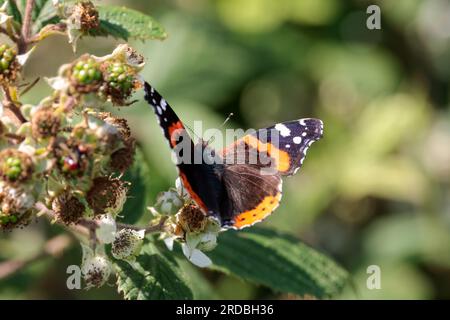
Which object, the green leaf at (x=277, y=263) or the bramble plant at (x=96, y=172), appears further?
the green leaf at (x=277, y=263)

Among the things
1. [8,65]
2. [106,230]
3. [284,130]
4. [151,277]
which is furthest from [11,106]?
[284,130]

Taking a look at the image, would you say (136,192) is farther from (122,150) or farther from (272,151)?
(122,150)

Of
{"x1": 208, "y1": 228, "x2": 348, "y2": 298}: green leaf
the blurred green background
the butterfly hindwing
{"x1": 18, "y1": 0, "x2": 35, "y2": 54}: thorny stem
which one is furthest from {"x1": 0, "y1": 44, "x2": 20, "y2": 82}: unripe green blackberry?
the blurred green background

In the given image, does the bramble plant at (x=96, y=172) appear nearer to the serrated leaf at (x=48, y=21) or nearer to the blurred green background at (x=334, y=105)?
the serrated leaf at (x=48, y=21)

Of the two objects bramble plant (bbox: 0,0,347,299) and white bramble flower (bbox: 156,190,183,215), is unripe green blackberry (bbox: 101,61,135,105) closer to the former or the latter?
bramble plant (bbox: 0,0,347,299)

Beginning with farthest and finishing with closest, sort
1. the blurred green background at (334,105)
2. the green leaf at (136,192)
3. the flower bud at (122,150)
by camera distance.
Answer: the blurred green background at (334,105) < the green leaf at (136,192) < the flower bud at (122,150)

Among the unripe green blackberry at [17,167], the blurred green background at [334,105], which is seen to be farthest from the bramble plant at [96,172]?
the blurred green background at [334,105]
